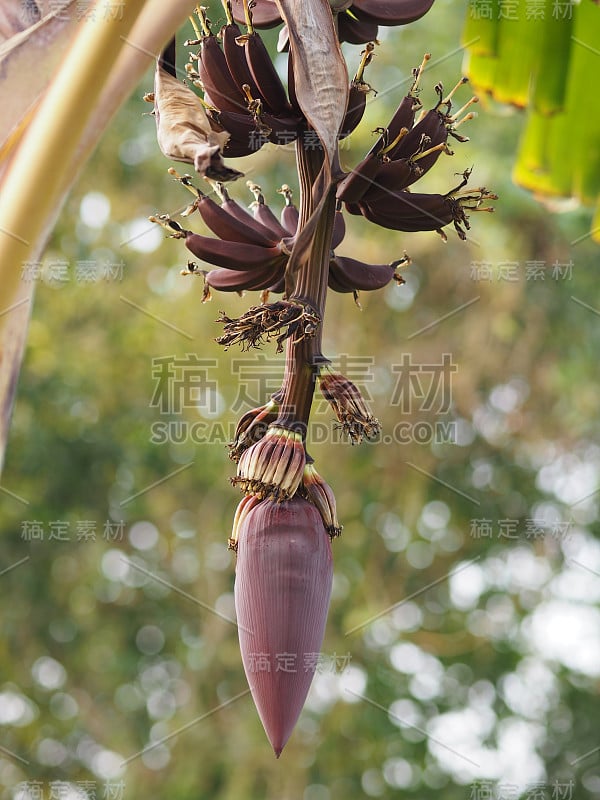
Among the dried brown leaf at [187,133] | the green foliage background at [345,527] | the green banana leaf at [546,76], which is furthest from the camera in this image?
the green foliage background at [345,527]

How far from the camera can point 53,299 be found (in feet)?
9.69

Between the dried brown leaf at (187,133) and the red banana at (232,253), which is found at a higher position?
the dried brown leaf at (187,133)

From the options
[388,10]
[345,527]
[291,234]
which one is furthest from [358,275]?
[345,527]

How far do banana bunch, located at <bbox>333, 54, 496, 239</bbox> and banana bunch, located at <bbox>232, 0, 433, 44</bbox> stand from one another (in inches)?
1.3

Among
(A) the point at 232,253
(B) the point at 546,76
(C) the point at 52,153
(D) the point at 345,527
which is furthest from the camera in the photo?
(D) the point at 345,527

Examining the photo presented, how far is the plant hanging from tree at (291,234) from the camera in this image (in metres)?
0.40

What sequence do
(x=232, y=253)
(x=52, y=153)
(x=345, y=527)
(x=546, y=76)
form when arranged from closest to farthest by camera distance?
(x=52, y=153), (x=232, y=253), (x=546, y=76), (x=345, y=527)

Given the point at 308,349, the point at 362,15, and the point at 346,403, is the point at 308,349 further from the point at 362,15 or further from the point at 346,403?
the point at 362,15

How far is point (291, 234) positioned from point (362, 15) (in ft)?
0.41

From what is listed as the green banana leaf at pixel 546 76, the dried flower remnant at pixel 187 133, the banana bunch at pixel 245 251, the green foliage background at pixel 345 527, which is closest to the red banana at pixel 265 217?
the banana bunch at pixel 245 251

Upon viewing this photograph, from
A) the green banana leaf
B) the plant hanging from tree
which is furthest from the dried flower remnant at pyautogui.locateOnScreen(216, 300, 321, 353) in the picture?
the green banana leaf

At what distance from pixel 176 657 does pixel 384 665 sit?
719 mm

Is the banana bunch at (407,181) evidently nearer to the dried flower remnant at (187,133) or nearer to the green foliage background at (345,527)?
the dried flower remnant at (187,133)

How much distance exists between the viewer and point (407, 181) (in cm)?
49
